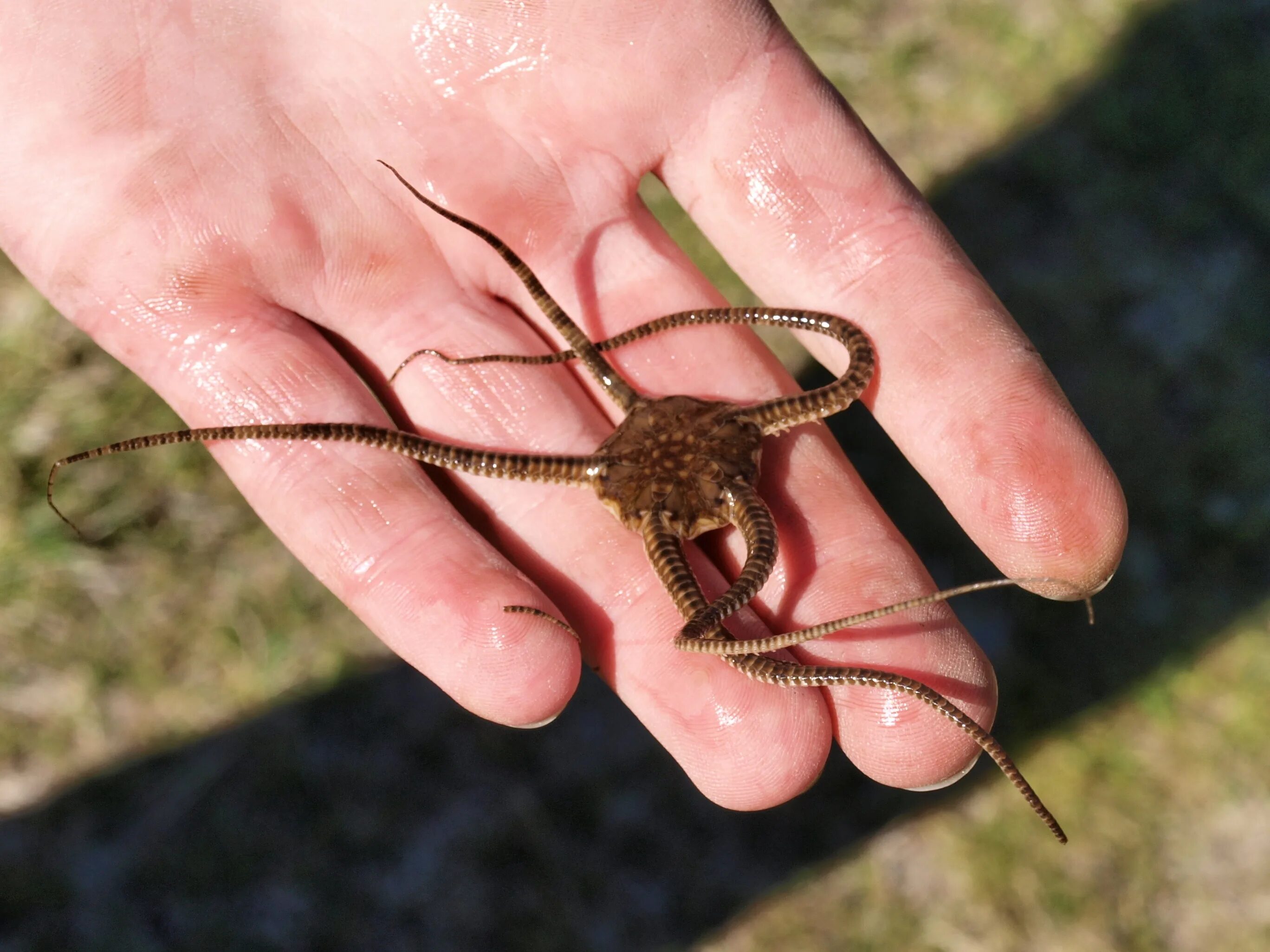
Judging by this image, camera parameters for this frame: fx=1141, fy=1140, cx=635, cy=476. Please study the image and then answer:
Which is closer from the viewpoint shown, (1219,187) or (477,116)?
(477,116)

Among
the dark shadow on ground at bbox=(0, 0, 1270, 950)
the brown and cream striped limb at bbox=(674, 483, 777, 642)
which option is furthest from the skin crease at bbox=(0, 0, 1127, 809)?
the dark shadow on ground at bbox=(0, 0, 1270, 950)

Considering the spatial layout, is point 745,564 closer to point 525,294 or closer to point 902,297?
point 902,297

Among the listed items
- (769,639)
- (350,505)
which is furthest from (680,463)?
(350,505)

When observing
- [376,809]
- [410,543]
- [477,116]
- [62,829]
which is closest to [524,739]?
[376,809]

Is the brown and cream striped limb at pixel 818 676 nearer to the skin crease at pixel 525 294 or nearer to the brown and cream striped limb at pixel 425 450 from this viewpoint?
the skin crease at pixel 525 294

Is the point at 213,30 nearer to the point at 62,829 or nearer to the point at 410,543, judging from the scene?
the point at 410,543

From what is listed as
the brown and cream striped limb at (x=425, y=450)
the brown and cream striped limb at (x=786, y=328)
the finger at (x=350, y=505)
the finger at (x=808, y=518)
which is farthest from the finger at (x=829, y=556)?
the finger at (x=350, y=505)
